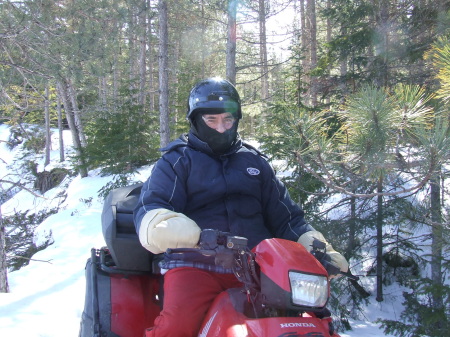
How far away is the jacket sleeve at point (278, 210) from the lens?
9.62 feet

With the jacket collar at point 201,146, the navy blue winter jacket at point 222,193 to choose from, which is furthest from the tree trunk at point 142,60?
the navy blue winter jacket at point 222,193

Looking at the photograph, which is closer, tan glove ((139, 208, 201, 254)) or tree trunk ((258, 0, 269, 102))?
tan glove ((139, 208, 201, 254))

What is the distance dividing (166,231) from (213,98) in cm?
113

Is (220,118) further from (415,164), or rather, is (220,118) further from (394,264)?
(394,264)

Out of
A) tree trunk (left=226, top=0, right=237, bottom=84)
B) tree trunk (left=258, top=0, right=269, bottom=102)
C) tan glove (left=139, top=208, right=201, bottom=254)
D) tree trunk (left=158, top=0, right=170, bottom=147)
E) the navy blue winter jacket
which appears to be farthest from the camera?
tree trunk (left=158, top=0, right=170, bottom=147)

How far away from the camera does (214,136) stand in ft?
9.61

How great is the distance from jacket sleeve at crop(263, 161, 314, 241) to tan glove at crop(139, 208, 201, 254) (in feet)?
3.26

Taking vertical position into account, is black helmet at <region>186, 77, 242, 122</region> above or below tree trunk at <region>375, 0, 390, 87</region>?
below

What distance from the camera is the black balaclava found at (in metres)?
2.93

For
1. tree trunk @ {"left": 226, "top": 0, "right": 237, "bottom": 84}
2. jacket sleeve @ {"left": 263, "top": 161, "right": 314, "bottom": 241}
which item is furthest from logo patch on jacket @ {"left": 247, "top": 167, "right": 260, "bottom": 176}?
tree trunk @ {"left": 226, "top": 0, "right": 237, "bottom": 84}

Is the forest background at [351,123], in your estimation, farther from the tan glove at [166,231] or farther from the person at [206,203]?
the tan glove at [166,231]

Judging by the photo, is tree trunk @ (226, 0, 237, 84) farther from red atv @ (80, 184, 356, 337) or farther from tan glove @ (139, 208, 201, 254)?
tan glove @ (139, 208, 201, 254)

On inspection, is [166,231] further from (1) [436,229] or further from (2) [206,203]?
(1) [436,229]

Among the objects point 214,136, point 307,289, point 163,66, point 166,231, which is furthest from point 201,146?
point 163,66
